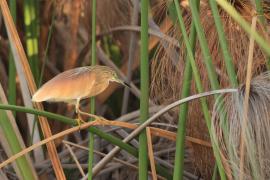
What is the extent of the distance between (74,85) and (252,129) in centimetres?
34

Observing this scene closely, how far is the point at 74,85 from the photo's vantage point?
118cm

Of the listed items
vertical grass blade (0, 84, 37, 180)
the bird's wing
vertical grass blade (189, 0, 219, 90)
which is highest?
vertical grass blade (189, 0, 219, 90)

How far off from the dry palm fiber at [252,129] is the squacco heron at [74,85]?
24 centimetres

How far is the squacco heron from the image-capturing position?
3.78 ft

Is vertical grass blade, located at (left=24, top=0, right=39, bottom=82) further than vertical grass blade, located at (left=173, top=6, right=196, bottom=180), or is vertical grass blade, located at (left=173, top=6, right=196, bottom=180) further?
vertical grass blade, located at (left=24, top=0, right=39, bottom=82)

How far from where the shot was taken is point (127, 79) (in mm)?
2221

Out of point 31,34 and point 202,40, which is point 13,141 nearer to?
point 202,40

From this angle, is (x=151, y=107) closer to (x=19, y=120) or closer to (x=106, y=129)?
(x=106, y=129)

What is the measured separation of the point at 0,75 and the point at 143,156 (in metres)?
1.20

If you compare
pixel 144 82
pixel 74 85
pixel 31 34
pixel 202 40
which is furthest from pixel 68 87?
pixel 31 34

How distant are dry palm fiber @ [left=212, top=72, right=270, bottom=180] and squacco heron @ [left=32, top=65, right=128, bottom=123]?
0.80 ft

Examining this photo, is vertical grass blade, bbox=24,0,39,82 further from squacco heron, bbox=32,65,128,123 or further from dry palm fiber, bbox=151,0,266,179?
squacco heron, bbox=32,65,128,123

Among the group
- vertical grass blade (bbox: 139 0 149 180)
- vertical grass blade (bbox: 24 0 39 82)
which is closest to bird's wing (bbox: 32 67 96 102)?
vertical grass blade (bbox: 139 0 149 180)

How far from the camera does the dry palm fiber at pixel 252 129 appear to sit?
1065 millimetres
